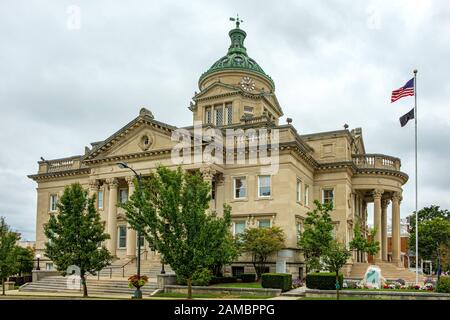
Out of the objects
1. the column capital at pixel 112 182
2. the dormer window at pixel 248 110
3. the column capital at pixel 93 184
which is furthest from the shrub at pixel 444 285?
the column capital at pixel 93 184

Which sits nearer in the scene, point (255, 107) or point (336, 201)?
point (336, 201)

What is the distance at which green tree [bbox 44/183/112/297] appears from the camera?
31781 mm

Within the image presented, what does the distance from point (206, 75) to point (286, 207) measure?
24.1 metres

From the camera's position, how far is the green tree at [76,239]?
3178 cm

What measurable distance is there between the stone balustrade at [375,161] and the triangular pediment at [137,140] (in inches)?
758

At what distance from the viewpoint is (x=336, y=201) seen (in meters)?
46.9

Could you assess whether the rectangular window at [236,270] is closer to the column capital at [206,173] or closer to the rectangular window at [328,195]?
the column capital at [206,173]

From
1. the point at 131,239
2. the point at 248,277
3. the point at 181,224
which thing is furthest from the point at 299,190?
the point at 181,224

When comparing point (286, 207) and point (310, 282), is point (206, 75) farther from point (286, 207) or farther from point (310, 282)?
point (310, 282)

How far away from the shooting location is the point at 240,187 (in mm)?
43188

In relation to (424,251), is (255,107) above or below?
above

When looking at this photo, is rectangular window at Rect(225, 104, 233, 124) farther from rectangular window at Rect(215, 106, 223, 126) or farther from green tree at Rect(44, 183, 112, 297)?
green tree at Rect(44, 183, 112, 297)
